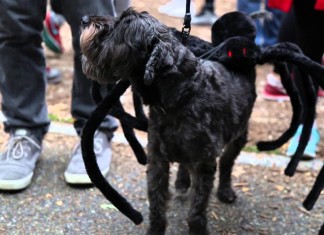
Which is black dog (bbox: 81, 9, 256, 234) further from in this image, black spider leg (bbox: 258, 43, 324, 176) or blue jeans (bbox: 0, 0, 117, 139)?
blue jeans (bbox: 0, 0, 117, 139)

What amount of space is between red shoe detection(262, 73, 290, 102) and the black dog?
238 centimetres

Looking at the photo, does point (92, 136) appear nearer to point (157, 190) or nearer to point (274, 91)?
point (157, 190)

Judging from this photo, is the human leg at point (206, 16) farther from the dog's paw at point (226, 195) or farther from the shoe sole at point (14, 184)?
the shoe sole at point (14, 184)

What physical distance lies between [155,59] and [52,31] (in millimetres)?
3949

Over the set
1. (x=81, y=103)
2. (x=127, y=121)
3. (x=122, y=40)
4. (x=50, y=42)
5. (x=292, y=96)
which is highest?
(x=122, y=40)

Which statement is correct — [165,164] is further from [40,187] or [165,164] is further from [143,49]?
[40,187]

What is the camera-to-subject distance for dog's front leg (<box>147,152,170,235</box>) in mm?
2928

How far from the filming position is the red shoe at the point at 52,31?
5.91 m

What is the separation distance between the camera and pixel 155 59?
239 cm

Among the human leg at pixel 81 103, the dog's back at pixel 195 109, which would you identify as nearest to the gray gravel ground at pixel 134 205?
the human leg at pixel 81 103

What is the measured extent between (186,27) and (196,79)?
0.33 meters

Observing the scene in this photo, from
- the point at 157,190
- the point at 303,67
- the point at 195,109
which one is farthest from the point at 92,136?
the point at 303,67

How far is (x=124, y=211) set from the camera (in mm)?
2977

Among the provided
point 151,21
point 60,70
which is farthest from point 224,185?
point 60,70
